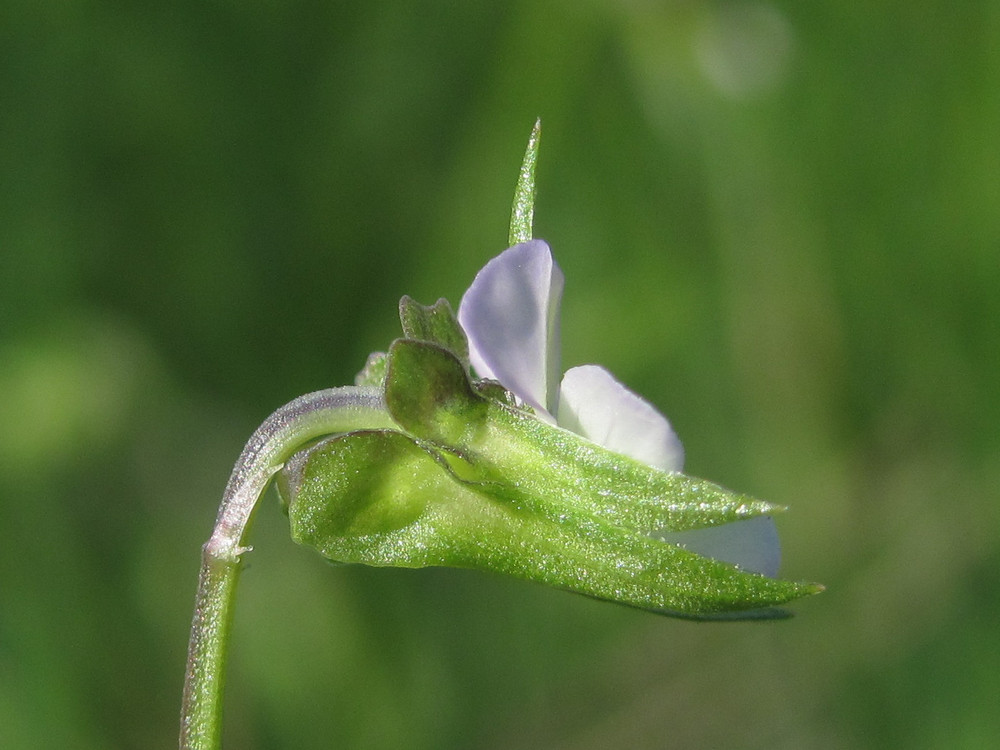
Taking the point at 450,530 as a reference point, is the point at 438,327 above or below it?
above

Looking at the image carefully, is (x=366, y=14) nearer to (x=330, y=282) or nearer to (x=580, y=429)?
(x=330, y=282)

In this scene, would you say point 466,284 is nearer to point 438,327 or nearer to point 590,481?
point 438,327

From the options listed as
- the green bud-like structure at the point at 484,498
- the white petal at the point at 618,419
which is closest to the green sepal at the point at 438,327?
the green bud-like structure at the point at 484,498

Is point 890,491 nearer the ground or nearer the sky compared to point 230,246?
nearer the ground

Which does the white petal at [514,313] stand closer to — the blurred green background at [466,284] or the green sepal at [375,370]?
the green sepal at [375,370]

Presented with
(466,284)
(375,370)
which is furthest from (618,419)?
(466,284)

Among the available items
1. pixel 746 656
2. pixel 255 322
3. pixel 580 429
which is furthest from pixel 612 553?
pixel 746 656
